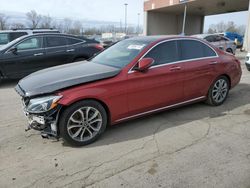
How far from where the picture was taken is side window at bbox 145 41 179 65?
4009 millimetres

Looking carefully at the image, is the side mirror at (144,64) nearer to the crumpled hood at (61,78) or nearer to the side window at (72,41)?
the crumpled hood at (61,78)

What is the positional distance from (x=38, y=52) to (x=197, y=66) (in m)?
5.50

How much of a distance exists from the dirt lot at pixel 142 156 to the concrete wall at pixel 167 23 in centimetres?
3081

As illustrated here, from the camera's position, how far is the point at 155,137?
3.68 meters

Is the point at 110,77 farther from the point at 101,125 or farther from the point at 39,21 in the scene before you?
the point at 39,21

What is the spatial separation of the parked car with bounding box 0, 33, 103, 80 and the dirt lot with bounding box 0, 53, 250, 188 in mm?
3321

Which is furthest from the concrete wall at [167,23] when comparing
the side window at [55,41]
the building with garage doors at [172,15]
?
the side window at [55,41]

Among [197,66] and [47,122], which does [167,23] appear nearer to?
[197,66]

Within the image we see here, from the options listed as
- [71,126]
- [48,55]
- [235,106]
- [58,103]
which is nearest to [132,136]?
[71,126]

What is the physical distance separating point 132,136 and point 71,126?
103 cm

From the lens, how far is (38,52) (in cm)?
767

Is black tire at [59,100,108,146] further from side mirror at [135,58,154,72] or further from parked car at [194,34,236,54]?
parked car at [194,34,236,54]

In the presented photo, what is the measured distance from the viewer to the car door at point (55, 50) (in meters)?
7.87

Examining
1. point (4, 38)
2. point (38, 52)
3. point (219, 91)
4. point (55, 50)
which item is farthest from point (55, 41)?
point (219, 91)
